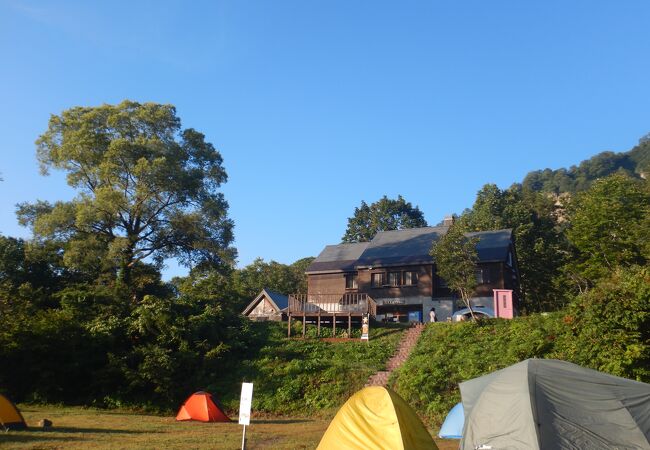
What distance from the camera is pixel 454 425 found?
1608 cm

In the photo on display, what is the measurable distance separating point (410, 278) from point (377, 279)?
8.04ft

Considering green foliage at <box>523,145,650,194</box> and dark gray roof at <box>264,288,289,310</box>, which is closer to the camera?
dark gray roof at <box>264,288,289,310</box>

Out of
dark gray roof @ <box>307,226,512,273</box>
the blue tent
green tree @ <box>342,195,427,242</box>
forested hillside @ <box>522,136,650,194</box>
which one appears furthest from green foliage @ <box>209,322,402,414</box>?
forested hillside @ <box>522,136,650,194</box>

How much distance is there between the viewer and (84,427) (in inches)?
648

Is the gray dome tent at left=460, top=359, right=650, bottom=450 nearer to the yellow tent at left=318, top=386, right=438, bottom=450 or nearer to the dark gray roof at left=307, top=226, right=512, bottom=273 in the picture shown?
the yellow tent at left=318, top=386, right=438, bottom=450

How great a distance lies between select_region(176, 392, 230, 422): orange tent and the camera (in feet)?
63.7

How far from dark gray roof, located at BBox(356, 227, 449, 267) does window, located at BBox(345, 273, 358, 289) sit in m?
1.64

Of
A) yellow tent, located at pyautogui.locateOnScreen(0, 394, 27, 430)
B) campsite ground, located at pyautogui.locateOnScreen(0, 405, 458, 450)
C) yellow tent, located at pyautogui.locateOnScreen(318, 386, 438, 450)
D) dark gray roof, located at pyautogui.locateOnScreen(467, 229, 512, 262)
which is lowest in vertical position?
campsite ground, located at pyautogui.locateOnScreen(0, 405, 458, 450)

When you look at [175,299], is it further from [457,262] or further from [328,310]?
[457,262]

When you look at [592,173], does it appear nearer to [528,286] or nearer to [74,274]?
Answer: [528,286]

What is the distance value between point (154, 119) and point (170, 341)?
49.1ft

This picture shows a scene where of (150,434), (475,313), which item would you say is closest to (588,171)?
(475,313)

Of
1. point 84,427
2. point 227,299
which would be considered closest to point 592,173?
point 227,299

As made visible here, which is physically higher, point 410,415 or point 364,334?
point 364,334
